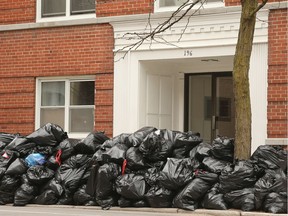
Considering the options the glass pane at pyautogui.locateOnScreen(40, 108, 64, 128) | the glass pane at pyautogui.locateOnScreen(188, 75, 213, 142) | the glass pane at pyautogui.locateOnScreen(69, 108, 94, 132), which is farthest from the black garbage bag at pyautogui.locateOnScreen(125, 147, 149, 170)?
the glass pane at pyautogui.locateOnScreen(40, 108, 64, 128)

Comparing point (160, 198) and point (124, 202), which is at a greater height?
point (160, 198)

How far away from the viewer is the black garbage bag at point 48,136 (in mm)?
11219

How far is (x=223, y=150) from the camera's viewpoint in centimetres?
993

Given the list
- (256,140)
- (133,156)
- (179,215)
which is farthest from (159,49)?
(179,215)

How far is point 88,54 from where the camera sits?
13930mm

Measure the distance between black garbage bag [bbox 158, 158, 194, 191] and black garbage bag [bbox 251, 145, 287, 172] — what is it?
1.09 m

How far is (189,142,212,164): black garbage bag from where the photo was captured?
9984mm

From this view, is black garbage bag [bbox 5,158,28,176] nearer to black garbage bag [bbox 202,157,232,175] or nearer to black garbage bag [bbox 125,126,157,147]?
black garbage bag [bbox 125,126,157,147]

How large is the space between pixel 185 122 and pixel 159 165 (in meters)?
4.49

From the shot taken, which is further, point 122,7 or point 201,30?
point 122,7

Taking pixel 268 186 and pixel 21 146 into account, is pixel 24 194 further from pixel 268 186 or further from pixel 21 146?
pixel 268 186

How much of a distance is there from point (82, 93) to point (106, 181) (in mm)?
4810

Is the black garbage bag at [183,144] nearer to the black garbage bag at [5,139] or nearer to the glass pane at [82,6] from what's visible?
the black garbage bag at [5,139]

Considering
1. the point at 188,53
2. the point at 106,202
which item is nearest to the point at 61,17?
the point at 188,53
